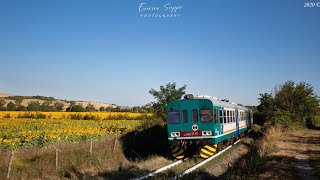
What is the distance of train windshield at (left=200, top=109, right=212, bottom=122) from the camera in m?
15.6

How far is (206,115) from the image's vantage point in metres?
15.7

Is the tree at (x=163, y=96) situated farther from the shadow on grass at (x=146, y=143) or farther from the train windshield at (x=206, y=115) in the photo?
the train windshield at (x=206, y=115)

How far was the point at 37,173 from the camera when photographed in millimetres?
11055

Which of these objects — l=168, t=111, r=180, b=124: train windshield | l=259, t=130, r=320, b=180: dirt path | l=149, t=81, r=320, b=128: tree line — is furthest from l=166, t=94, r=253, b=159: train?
l=149, t=81, r=320, b=128: tree line

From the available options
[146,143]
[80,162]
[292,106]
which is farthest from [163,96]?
[292,106]

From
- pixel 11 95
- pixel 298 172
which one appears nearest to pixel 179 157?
pixel 298 172

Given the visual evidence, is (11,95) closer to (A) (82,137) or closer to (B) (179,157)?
(A) (82,137)

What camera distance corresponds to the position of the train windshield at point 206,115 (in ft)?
51.3

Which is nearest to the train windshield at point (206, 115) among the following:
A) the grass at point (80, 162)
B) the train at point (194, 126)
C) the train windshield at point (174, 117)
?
the train at point (194, 126)

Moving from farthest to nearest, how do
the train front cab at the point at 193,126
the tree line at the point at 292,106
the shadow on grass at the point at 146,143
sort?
the tree line at the point at 292,106, the shadow on grass at the point at 146,143, the train front cab at the point at 193,126

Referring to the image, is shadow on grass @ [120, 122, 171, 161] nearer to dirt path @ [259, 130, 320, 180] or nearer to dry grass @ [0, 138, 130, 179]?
dry grass @ [0, 138, 130, 179]

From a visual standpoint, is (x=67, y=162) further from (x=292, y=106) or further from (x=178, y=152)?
(x=292, y=106)

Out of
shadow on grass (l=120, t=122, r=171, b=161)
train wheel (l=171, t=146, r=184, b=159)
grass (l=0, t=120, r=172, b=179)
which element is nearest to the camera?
grass (l=0, t=120, r=172, b=179)

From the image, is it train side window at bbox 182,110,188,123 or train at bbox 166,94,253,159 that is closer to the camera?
train at bbox 166,94,253,159
